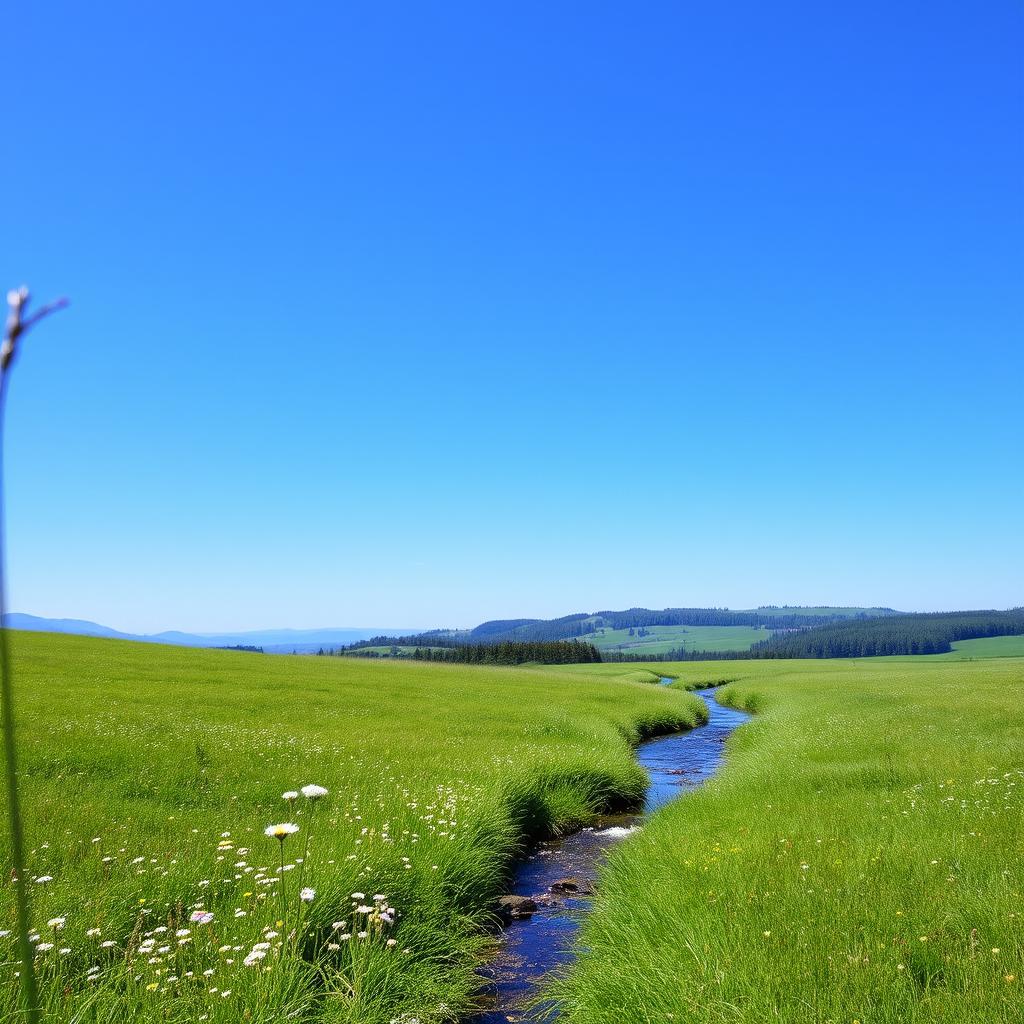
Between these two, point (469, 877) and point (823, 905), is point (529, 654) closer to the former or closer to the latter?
point (469, 877)

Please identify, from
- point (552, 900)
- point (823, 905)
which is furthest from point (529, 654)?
point (823, 905)

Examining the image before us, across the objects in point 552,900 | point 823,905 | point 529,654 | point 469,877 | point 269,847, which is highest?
point 823,905

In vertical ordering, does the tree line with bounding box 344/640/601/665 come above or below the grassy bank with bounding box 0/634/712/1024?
below

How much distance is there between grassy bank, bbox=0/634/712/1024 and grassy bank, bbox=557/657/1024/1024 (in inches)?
93.1

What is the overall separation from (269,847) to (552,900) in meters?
5.10

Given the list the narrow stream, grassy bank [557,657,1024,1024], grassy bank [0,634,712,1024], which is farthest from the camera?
the narrow stream

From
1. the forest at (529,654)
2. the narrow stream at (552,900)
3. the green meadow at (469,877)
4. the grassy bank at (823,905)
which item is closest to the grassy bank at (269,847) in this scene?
the green meadow at (469,877)

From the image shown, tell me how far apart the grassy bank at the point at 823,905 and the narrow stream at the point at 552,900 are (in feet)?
2.33

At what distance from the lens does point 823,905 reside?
8.10m

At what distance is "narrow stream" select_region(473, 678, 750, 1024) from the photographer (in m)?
9.38

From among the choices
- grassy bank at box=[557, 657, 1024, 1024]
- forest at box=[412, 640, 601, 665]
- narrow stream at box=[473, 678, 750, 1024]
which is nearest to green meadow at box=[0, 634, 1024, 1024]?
grassy bank at box=[557, 657, 1024, 1024]

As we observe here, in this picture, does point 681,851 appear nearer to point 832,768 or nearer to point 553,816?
point 553,816

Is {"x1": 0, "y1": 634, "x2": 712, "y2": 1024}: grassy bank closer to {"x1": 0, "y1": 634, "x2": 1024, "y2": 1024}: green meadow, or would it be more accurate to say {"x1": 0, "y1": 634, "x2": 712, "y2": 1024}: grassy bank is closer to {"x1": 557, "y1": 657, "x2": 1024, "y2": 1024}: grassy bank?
{"x1": 0, "y1": 634, "x2": 1024, "y2": 1024}: green meadow

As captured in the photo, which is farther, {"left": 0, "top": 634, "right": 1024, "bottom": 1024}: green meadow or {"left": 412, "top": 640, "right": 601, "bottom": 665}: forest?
{"left": 412, "top": 640, "right": 601, "bottom": 665}: forest
